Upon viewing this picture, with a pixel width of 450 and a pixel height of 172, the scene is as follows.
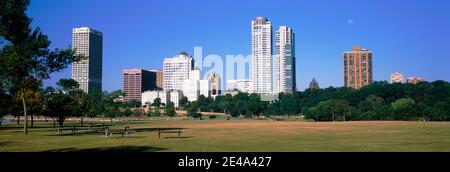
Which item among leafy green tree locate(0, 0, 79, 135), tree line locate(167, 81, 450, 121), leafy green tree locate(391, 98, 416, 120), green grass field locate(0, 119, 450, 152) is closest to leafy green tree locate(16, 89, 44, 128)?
leafy green tree locate(0, 0, 79, 135)

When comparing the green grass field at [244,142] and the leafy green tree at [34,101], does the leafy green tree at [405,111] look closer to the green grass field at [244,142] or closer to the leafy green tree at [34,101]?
the green grass field at [244,142]

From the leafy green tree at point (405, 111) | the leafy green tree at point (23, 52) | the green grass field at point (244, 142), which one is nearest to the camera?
the green grass field at point (244, 142)

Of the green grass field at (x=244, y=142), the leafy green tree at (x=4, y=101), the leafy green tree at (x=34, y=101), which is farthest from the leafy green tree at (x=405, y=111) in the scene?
the leafy green tree at (x=4, y=101)

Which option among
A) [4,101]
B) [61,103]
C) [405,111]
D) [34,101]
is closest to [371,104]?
[405,111]

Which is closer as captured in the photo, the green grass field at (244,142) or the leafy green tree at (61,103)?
the green grass field at (244,142)

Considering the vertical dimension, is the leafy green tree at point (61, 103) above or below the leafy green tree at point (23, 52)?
below

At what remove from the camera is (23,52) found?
132 ft

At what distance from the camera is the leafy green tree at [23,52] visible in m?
37.7

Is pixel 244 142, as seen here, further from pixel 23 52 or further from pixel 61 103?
pixel 61 103

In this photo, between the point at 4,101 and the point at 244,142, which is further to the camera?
the point at 4,101

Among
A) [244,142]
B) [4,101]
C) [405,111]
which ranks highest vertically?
[4,101]
